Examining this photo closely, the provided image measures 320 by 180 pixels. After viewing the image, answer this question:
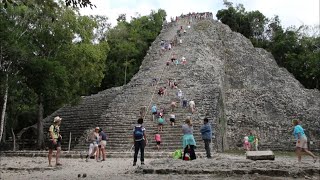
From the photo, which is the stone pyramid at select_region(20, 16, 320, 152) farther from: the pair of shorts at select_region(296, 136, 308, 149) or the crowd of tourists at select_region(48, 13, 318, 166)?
the pair of shorts at select_region(296, 136, 308, 149)

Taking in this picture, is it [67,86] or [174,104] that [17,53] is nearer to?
[67,86]

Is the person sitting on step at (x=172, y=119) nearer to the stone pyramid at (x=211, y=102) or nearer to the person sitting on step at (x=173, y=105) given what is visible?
the stone pyramid at (x=211, y=102)

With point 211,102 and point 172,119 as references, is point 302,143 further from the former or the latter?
point 211,102

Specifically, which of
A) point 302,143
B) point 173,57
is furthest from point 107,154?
point 173,57

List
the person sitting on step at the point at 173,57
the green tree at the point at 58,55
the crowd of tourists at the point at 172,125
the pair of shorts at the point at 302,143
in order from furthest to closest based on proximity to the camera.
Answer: the person sitting on step at the point at 173,57, the green tree at the point at 58,55, the pair of shorts at the point at 302,143, the crowd of tourists at the point at 172,125

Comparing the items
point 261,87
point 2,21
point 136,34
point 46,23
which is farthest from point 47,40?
point 136,34

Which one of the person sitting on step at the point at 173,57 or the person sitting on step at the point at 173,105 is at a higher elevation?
the person sitting on step at the point at 173,57

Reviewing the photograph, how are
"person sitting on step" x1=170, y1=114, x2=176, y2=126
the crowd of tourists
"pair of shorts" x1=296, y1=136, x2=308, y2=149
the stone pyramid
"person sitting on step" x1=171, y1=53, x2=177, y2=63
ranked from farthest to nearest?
"person sitting on step" x1=171, y1=53, x2=177, y2=63
the stone pyramid
"person sitting on step" x1=170, y1=114, x2=176, y2=126
"pair of shorts" x1=296, y1=136, x2=308, y2=149
the crowd of tourists

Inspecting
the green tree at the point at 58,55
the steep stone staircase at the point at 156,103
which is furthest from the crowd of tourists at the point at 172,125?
the green tree at the point at 58,55

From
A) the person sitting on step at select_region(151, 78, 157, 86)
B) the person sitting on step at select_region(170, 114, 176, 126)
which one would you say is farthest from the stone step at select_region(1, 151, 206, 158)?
the person sitting on step at select_region(151, 78, 157, 86)

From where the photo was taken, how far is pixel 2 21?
17.9 meters

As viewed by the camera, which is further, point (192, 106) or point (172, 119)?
point (192, 106)

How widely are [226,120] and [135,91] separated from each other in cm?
611

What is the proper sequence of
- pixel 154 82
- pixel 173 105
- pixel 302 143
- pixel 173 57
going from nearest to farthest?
pixel 302 143 < pixel 173 105 < pixel 154 82 < pixel 173 57
